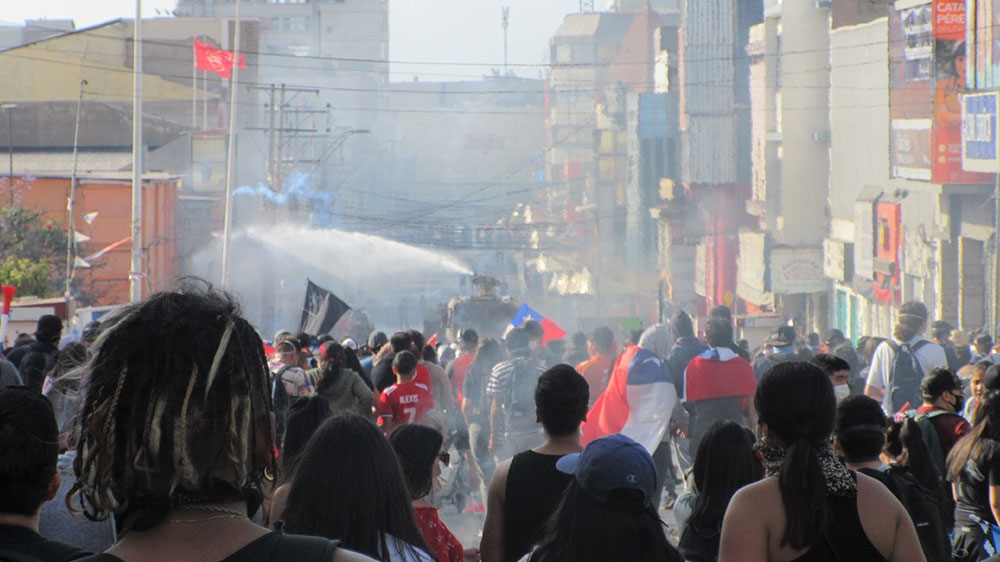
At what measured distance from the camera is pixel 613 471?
3479mm

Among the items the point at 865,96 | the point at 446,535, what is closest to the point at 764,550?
the point at 446,535

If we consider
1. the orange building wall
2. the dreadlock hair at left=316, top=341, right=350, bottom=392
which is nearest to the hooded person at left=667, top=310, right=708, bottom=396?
the dreadlock hair at left=316, top=341, right=350, bottom=392

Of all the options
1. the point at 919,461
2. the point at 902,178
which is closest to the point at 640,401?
the point at 919,461

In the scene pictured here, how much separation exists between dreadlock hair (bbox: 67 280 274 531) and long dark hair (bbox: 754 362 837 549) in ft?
6.14

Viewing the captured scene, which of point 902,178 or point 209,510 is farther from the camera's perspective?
point 902,178

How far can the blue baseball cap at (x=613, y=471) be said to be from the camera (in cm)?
348

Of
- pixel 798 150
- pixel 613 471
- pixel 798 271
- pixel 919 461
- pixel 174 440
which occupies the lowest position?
pixel 919 461

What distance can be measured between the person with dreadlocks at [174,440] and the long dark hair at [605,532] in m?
1.48

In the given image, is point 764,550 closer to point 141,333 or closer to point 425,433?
point 425,433

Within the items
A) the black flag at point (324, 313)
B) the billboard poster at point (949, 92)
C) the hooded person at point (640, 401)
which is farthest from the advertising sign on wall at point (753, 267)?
the hooded person at point (640, 401)

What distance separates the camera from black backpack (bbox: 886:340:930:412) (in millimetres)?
9688

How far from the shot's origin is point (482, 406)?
11586mm

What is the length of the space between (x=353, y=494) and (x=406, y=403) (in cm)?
538

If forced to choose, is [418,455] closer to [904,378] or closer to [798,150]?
[904,378]
